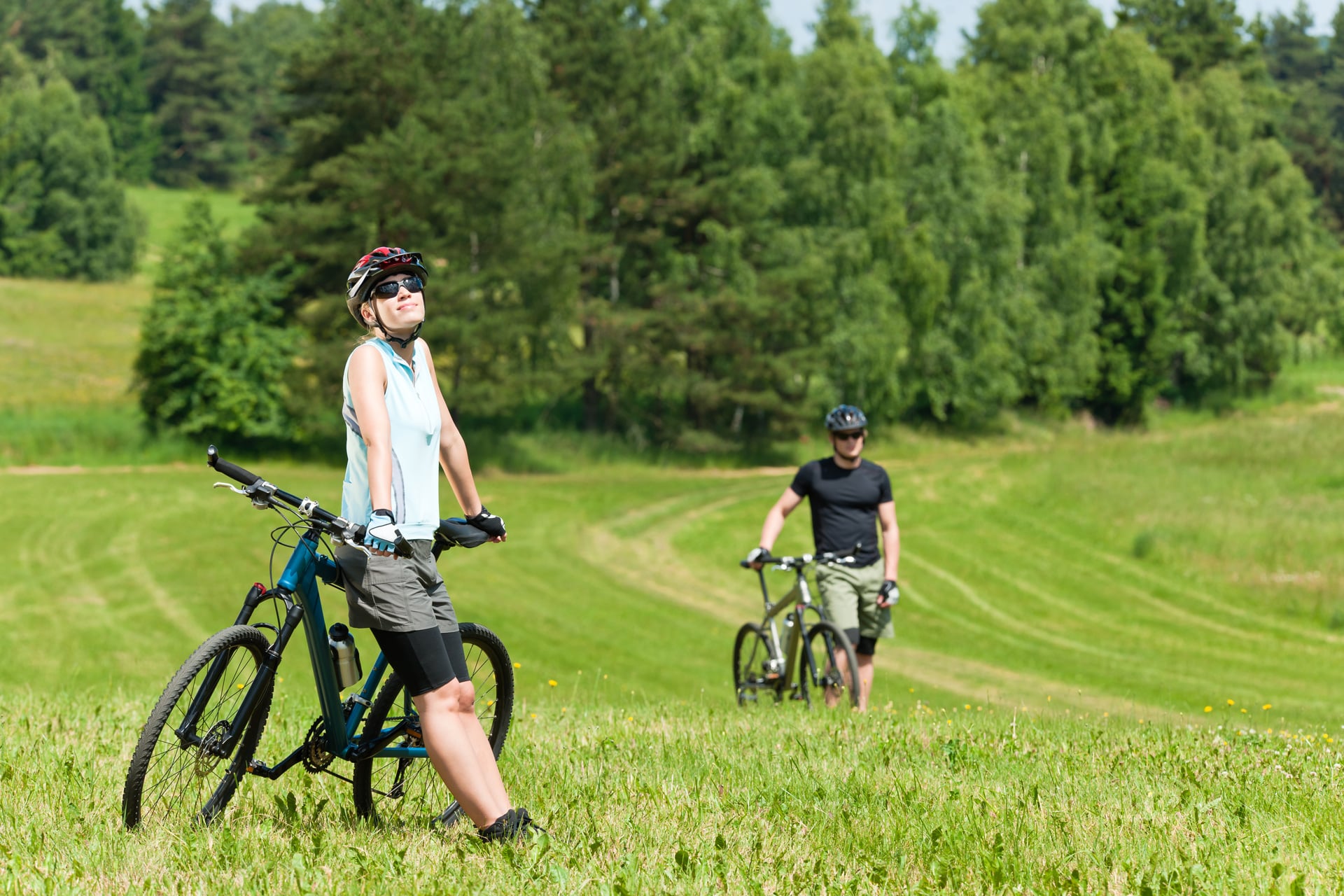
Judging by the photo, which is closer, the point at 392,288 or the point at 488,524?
the point at 392,288

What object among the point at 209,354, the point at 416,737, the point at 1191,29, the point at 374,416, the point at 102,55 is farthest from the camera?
the point at 102,55

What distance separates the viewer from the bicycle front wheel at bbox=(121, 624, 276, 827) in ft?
14.7

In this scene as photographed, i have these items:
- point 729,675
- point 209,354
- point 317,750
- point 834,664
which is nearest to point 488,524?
point 317,750

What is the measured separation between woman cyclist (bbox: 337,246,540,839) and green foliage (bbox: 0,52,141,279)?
76576 mm

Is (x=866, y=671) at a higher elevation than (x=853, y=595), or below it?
below

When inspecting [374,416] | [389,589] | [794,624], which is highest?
[374,416]

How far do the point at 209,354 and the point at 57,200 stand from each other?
46320mm

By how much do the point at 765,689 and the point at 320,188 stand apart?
29.4 m

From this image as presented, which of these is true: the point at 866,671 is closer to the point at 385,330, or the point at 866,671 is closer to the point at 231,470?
the point at 385,330

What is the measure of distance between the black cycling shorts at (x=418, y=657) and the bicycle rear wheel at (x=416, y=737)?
1.21ft

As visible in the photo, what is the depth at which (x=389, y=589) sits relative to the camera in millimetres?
4508

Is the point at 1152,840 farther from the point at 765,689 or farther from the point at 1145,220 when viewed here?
the point at 1145,220

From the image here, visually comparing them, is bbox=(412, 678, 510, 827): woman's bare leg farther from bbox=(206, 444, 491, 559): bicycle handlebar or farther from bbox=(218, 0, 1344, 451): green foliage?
bbox=(218, 0, 1344, 451): green foliage

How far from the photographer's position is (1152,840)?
457 cm
